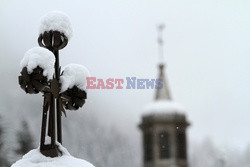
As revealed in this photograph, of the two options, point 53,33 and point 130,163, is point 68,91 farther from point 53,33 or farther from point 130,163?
point 130,163

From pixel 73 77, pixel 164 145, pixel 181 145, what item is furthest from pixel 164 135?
pixel 73 77

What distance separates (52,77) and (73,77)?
0.11m

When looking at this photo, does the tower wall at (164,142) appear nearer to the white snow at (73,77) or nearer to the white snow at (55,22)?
the white snow at (73,77)

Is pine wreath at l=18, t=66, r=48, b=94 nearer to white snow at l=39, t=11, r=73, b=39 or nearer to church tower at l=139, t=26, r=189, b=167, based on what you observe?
white snow at l=39, t=11, r=73, b=39

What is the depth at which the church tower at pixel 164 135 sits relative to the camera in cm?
2419

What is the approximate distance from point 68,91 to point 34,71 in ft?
0.92

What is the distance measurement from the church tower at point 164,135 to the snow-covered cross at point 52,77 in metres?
21.5

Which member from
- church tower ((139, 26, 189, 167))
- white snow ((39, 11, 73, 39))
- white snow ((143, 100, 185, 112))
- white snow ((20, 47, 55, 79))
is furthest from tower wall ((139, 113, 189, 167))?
white snow ((20, 47, 55, 79))

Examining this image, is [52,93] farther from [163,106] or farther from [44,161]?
[163,106]

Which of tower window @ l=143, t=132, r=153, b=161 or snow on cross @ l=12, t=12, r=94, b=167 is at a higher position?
snow on cross @ l=12, t=12, r=94, b=167

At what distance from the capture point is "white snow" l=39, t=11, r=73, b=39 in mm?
1849

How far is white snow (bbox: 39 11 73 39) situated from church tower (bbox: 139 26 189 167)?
70.9ft

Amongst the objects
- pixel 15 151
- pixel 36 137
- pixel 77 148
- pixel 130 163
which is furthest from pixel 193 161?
pixel 15 151

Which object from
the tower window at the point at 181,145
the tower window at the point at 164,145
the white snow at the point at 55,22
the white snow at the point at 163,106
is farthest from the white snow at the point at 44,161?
the tower window at the point at 164,145
